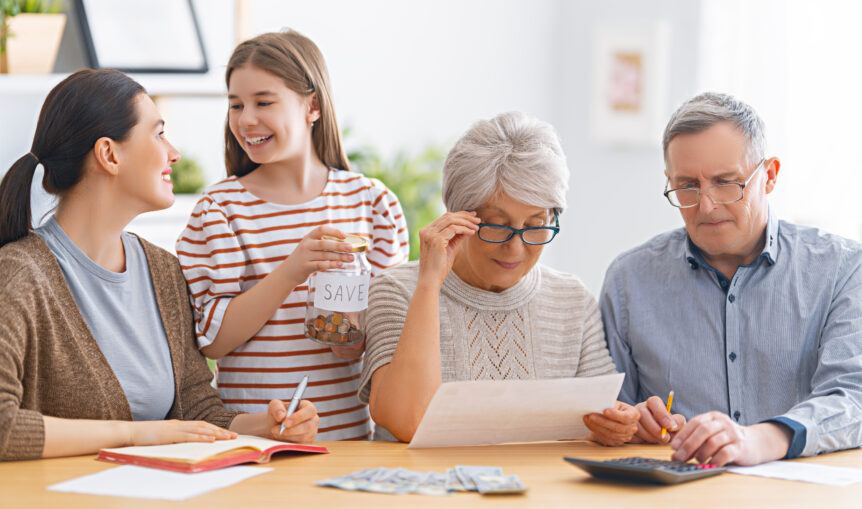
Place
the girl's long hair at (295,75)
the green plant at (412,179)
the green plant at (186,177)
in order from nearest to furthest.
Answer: the girl's long hair at (295,75), the green plant at (186,177), the green plant at (412,179)

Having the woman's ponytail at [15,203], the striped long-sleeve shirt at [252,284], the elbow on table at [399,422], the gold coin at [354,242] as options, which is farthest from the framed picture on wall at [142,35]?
the elbow on table at [399,422]

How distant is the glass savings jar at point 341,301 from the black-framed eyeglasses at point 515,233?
263 millimetres

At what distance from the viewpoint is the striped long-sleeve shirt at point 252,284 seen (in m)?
2.06

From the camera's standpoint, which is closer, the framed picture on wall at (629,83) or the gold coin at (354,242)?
the gold coin at (354,242)

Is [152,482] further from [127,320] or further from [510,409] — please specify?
[510,409]

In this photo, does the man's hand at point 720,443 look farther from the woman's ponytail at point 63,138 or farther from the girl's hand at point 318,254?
the woman's ponytail at point 63,138

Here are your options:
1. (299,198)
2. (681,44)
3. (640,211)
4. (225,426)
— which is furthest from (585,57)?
(225,426)

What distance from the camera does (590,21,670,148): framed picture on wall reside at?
16.0 ft

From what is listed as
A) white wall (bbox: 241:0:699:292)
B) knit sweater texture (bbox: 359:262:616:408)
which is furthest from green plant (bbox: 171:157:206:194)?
knit sweater texture (bbox: 359:262:616:408)

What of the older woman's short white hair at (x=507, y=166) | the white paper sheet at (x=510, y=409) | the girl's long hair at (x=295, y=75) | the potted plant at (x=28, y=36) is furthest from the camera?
the potted plant at (x=28, y=36)

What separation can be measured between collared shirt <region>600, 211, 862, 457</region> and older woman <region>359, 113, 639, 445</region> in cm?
11

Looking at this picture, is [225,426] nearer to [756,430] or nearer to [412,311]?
[412,311]

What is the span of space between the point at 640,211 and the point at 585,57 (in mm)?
996

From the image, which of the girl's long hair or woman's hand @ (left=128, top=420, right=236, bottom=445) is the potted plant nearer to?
the girl's long hair
